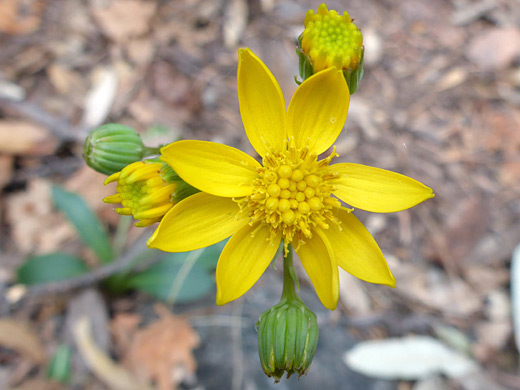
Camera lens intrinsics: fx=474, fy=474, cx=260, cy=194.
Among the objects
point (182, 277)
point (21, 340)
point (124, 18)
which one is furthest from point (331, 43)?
point (124, 18)

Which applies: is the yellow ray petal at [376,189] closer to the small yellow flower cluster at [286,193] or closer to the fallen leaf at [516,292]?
the small yellow flower cluster at [286,193]

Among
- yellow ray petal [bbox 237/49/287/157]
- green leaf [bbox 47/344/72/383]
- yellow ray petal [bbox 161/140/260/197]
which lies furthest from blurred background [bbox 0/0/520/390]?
yellow ray petal [bbox 237/49/287/157]

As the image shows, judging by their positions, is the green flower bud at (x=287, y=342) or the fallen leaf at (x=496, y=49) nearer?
the green flower bud at (x=287, y=342)

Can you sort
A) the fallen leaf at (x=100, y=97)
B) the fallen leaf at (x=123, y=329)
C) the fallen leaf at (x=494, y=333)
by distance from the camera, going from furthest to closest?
the fallen leaf at (x=100, y=97)
the fallen leaf at (x=494, y=333)
the fallen leaf at (x=123, y=329)

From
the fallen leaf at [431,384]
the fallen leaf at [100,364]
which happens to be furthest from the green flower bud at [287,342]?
the fallen leaf at [431,384]

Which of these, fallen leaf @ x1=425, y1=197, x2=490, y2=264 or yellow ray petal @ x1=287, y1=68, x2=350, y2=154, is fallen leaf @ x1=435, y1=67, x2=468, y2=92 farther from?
yellow ray petal @ x1=287, y1=68, x2=350, y2=154

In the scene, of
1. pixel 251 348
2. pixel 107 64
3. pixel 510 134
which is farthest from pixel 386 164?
pixel 107 64

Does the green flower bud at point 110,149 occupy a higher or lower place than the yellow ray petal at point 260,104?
lower

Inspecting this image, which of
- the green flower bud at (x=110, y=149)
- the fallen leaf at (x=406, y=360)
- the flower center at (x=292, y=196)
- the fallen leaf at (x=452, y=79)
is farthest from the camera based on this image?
the fallen leaf at (x=452, y=79)
